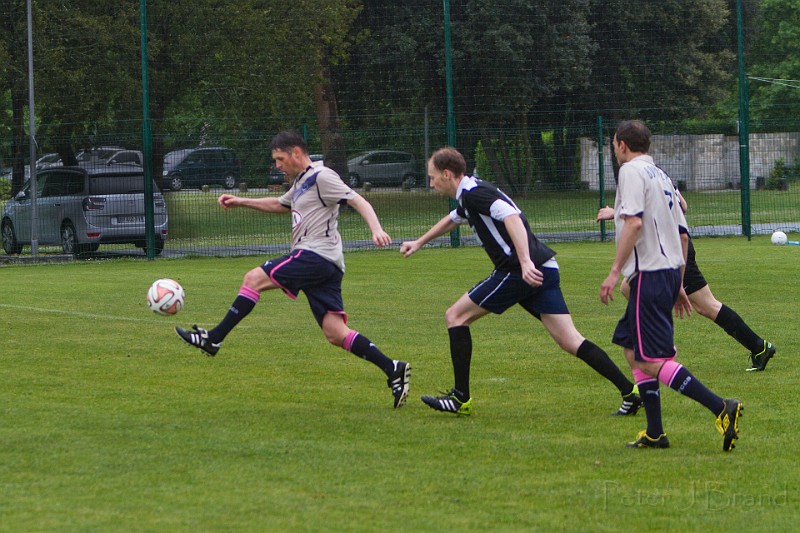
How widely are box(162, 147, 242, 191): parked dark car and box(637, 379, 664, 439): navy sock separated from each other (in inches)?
657

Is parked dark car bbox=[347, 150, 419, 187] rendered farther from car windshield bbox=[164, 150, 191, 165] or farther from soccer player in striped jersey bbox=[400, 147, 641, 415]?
soccer player in striped jersey bbox=[400, 147, 641, 415]

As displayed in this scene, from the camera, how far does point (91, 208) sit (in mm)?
21484

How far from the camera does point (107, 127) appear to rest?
77.1 feet

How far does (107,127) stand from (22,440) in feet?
58.1

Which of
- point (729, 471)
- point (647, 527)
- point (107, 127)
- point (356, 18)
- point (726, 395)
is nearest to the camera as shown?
point (647, 527)

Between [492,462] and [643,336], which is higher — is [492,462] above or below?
below

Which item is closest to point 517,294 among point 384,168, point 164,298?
point 164,298

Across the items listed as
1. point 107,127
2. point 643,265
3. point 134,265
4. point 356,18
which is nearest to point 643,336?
point 643,265

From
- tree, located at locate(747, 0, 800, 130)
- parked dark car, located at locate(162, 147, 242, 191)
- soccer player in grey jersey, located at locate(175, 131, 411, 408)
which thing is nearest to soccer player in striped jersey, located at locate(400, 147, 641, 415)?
soccer player in grey jersey, located at locate(175, 131, 411, 408)

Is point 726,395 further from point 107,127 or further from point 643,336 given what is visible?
point 107,127

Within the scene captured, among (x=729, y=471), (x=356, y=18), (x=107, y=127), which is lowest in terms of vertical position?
(x=729, y=471)

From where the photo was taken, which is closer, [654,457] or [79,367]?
[654,457]

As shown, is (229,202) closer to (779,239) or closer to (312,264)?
(312,264)

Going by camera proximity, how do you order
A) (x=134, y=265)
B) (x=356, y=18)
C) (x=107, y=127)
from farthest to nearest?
(x=356, y=18) < (x=107, y=127) < (x=134, y=265)
